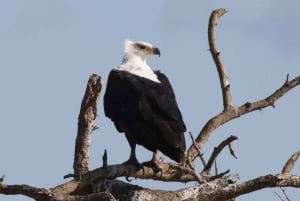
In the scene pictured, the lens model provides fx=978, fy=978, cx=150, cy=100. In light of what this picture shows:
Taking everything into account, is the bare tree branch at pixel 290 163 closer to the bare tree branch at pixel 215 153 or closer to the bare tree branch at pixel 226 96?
the bare tree branch at pixel 215 153

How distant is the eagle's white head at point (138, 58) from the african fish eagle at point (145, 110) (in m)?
0.01

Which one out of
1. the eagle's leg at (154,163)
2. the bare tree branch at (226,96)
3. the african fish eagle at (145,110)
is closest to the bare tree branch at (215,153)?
the african fish eagle at (145,110)

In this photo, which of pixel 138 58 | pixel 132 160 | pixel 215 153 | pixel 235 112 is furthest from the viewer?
pixel 138 58

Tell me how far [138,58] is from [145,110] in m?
1.92

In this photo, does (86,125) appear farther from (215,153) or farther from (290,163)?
(290,163)

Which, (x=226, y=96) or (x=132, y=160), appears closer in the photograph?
(x=132, y=160)

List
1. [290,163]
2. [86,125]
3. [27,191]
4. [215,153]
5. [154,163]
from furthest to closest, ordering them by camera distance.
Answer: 1. [154,163]
2. [86,125]
3. [215,153]
4. [290,163]
5. [27,191]

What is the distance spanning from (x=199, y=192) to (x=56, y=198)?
1.00 m

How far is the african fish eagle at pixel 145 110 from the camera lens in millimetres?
8383

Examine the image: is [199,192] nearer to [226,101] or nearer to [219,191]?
[219,191]

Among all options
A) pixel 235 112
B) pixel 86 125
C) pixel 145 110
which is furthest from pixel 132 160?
pixel 235 112

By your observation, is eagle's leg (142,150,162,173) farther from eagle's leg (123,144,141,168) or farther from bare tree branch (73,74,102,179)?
bare tree branch (73,74,102,179)

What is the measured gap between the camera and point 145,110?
8.77 meters

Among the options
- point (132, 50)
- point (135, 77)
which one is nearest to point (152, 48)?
point (132, 50)
